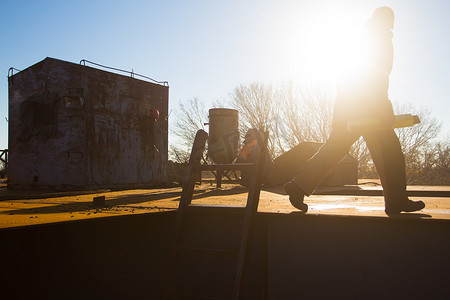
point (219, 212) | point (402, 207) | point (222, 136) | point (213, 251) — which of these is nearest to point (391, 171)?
point (402, 207)

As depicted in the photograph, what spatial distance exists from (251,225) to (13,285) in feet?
5.92

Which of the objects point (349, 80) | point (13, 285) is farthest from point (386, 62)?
point (13, 285)

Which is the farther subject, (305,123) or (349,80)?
(305,123)

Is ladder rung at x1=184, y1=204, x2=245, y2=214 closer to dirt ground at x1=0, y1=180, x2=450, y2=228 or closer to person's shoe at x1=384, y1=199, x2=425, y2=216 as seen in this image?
dirt ground at x1=0, y1=180, x2=450, y2=228

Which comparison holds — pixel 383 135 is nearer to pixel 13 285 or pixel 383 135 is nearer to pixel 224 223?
pixel 224 223

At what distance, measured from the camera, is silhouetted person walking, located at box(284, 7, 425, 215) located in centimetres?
321

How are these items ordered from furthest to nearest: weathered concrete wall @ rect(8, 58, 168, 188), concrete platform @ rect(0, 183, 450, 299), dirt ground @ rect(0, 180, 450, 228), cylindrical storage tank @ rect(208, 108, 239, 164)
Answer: weathered concrete wall @ rect(8, 58, 168, 188) < cylindrical storage tank @ rect(208, 108, 239, 164) < dirt ground @ rect(0, 180, 450, 228) < concrete platform @ rect(0, 183, 450, 299)

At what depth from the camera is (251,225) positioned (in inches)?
116

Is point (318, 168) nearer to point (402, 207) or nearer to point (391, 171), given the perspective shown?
point (391, 171)

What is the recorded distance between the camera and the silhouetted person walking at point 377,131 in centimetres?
321

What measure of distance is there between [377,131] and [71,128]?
38.3 ft

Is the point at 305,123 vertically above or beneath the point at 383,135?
above

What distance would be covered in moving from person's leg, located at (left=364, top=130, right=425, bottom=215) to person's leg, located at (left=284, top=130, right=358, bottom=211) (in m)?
0.27

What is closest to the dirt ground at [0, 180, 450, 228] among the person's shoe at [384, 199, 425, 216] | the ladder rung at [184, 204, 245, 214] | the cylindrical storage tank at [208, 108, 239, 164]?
the person's shoe at [384, 199, 425, 216]
